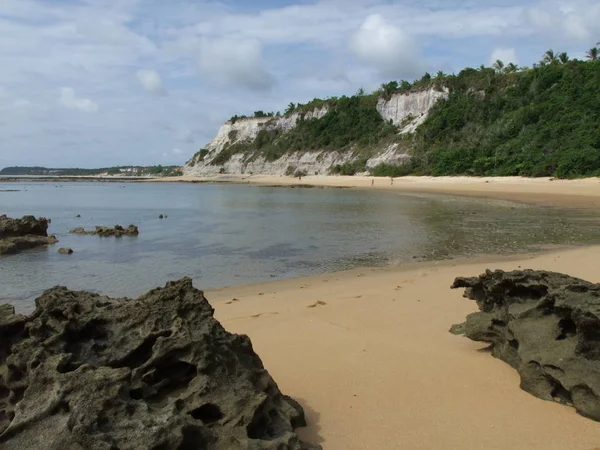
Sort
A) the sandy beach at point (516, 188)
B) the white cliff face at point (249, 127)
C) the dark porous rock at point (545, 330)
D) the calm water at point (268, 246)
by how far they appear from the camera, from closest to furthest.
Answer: the dark porous rock at point (545, 330), the calm water at point (268, 246), the sandy beach at point (516, 188), the white cliff face at point (249, 127)

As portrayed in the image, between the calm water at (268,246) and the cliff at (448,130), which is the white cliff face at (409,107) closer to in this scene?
the cliff at (448,130)

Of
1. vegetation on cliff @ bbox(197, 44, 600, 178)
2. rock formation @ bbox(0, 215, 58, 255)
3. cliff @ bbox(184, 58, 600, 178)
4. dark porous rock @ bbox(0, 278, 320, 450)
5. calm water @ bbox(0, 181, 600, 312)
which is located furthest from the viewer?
cliff @ bbox(184, 58, 600, 178)

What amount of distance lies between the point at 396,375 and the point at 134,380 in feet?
7.67

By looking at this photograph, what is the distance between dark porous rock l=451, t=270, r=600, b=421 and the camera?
3809 millimetres

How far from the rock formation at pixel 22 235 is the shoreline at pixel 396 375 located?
36.3 ft

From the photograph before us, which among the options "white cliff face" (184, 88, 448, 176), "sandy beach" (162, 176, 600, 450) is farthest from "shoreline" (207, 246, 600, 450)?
"white cliff face" (184, 88, 448, 176)

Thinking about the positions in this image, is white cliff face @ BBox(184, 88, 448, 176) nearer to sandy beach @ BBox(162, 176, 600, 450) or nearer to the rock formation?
the rock formation

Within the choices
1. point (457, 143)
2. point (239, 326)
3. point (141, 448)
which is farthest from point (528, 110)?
point (141, 448)

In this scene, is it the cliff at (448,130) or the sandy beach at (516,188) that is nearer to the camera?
the sandy beach at (516,188)

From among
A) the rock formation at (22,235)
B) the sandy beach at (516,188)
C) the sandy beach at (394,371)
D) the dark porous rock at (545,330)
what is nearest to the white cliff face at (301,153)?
the sandy beach at (516,188)

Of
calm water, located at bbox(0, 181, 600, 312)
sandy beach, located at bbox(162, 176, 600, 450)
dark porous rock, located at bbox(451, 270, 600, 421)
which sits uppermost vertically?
dark porous rock, located at bbox(451, 270, 600, 421)

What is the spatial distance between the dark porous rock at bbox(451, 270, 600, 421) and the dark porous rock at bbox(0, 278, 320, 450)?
204 cm

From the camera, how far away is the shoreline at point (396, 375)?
3510 millimetres

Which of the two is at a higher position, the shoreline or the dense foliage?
the dense foliage
